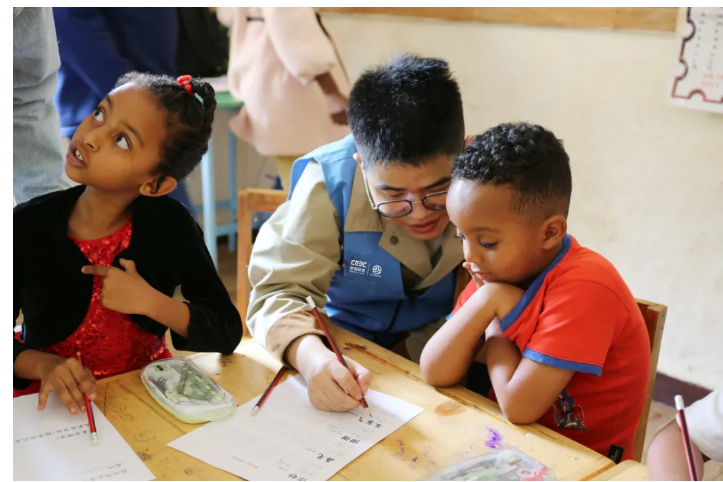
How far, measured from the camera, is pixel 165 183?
1214 mm

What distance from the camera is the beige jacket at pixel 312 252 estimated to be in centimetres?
135

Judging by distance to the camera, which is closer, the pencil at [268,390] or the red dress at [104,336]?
the pencil at [268,390]

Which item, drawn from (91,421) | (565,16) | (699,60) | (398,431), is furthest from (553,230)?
(565,16)

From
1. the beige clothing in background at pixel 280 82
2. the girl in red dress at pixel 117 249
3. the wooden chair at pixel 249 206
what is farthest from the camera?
the beige clothing in background at pixel 280 82

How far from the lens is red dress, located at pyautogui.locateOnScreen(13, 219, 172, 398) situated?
1198 mm

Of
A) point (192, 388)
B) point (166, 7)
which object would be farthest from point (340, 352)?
point (166, 7)

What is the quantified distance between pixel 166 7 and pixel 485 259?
172 centimetres

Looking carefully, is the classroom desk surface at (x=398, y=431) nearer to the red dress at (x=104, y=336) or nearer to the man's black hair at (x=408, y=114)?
the red dress at (x=104, y=336)

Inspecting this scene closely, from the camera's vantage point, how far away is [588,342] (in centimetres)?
106

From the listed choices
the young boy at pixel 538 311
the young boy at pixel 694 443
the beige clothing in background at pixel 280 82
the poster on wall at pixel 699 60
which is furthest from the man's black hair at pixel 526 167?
the beige clothing in background at pixel 280 82

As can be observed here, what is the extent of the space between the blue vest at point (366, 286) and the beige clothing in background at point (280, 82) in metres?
1.17

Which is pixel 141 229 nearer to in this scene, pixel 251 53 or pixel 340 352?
pixel 340 352

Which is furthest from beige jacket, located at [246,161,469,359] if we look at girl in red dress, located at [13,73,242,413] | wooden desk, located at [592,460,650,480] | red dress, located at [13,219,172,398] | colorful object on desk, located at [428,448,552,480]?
wooden desk, located at [592,460,650,480]

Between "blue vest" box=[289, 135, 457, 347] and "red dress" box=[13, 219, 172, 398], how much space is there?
0.42 meters
